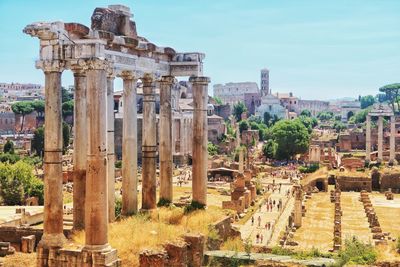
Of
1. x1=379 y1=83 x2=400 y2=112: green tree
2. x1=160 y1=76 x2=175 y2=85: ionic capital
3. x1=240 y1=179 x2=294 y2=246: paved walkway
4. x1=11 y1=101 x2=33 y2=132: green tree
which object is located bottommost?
x1=240 y1=179 x2=294 y2=246: paved walkway

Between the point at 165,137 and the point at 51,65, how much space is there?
5.85 metres

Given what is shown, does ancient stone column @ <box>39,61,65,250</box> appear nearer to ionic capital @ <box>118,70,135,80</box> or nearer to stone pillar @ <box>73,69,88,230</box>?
stone pillar @ <box>73,69,88,230</box>

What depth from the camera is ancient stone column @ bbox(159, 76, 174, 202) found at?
18.8 metres

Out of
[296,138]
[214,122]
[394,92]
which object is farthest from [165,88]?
[394,92]

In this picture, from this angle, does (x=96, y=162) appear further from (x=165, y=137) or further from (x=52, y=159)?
(x=165, y=137)

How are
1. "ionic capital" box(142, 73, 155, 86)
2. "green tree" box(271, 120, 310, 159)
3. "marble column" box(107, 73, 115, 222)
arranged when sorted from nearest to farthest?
"marble column" box(107, 73, 115, 222) → "ionic capital" box(142, 73, 155, 86) → "green tree" box(271, 120, 310, 159)

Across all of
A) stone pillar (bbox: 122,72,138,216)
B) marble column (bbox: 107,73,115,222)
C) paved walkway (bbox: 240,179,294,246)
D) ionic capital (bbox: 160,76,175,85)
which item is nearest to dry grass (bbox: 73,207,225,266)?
marble column (bbox: 107,73,115,222)

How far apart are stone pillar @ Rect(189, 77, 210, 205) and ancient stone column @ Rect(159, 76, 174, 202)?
0.94m

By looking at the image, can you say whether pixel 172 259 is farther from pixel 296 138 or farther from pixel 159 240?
pixel 296 138

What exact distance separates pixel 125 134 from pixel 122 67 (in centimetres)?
199

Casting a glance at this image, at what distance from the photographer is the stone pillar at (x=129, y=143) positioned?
55.0ft

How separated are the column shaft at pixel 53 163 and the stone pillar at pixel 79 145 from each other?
84 centimetres

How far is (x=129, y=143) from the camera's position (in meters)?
16.8

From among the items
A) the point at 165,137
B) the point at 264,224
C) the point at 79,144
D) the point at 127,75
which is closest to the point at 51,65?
the point at 79,144
